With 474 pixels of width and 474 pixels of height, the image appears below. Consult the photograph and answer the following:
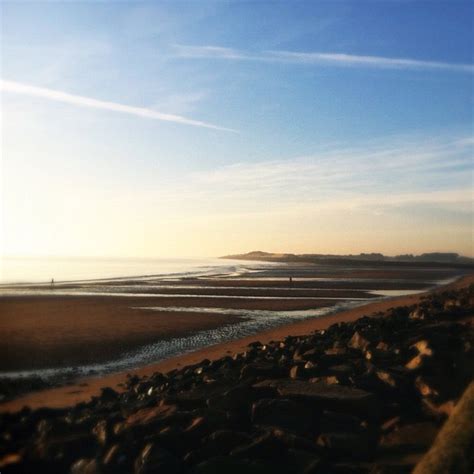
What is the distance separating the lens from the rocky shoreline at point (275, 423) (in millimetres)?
5289

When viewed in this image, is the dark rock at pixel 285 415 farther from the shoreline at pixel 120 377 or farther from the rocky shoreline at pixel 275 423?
the shoreline at pixel 120 377

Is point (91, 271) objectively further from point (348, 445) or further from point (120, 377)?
point (348, 445)

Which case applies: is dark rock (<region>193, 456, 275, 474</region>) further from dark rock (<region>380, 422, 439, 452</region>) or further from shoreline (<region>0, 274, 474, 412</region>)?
shoreline (<region>0, 274, 474, 412</region>)

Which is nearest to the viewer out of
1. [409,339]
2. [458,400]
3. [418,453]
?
[418,453]

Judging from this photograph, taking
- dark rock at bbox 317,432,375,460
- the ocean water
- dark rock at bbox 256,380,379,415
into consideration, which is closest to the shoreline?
dark rock at bbox 256,380,379,415

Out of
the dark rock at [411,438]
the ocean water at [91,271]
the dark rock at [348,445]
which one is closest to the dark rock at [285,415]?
the dark rock at [348,445]

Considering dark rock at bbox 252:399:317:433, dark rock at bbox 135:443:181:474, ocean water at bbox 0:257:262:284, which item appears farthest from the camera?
ocean water at bbox 0:257:262:284

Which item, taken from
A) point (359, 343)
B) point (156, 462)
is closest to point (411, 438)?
point (156, 462)

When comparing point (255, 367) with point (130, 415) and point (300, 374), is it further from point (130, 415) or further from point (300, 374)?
point (130, 415)

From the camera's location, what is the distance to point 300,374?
787 cm

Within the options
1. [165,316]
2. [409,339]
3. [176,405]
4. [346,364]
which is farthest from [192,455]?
[165,316]

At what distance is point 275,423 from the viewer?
6.02 meters

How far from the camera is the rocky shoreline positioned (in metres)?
5.29

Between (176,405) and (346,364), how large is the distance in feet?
9.54
